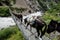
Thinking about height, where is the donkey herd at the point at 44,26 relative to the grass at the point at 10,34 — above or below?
above

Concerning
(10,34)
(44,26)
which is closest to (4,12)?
(10,34)

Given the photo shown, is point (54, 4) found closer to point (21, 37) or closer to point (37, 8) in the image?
point (37, 8)

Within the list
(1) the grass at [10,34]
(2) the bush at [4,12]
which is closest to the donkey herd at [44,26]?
(1) the grass at [10,34]

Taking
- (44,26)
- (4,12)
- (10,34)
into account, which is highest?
(44,26)

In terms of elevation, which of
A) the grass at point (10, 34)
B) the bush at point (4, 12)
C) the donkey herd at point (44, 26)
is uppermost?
the donkey herd at point (44, 26)

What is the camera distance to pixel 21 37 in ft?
28.5

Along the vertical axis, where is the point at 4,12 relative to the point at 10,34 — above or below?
below

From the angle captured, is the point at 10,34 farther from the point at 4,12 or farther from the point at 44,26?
the point at 4,12

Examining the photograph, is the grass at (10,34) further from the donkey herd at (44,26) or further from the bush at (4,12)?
the bush at (4,12)

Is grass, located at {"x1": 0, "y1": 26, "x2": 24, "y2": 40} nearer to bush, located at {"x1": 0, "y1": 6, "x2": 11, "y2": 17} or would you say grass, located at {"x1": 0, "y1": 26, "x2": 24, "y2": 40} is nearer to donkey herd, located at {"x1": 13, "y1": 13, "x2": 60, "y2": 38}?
donkey herd, located at {"x1": 13, "y1": 13, "x2": 60, "y2": 38}

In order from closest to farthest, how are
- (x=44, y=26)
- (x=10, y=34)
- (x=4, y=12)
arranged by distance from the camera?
(x=44, y=26) → (x=10, y=34) → (x=4, y=12)

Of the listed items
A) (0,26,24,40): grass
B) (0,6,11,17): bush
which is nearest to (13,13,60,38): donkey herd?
(0,26,24,40): grass

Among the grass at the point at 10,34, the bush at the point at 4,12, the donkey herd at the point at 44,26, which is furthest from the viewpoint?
the bush at the point at 4,12

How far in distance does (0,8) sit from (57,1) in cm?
508
